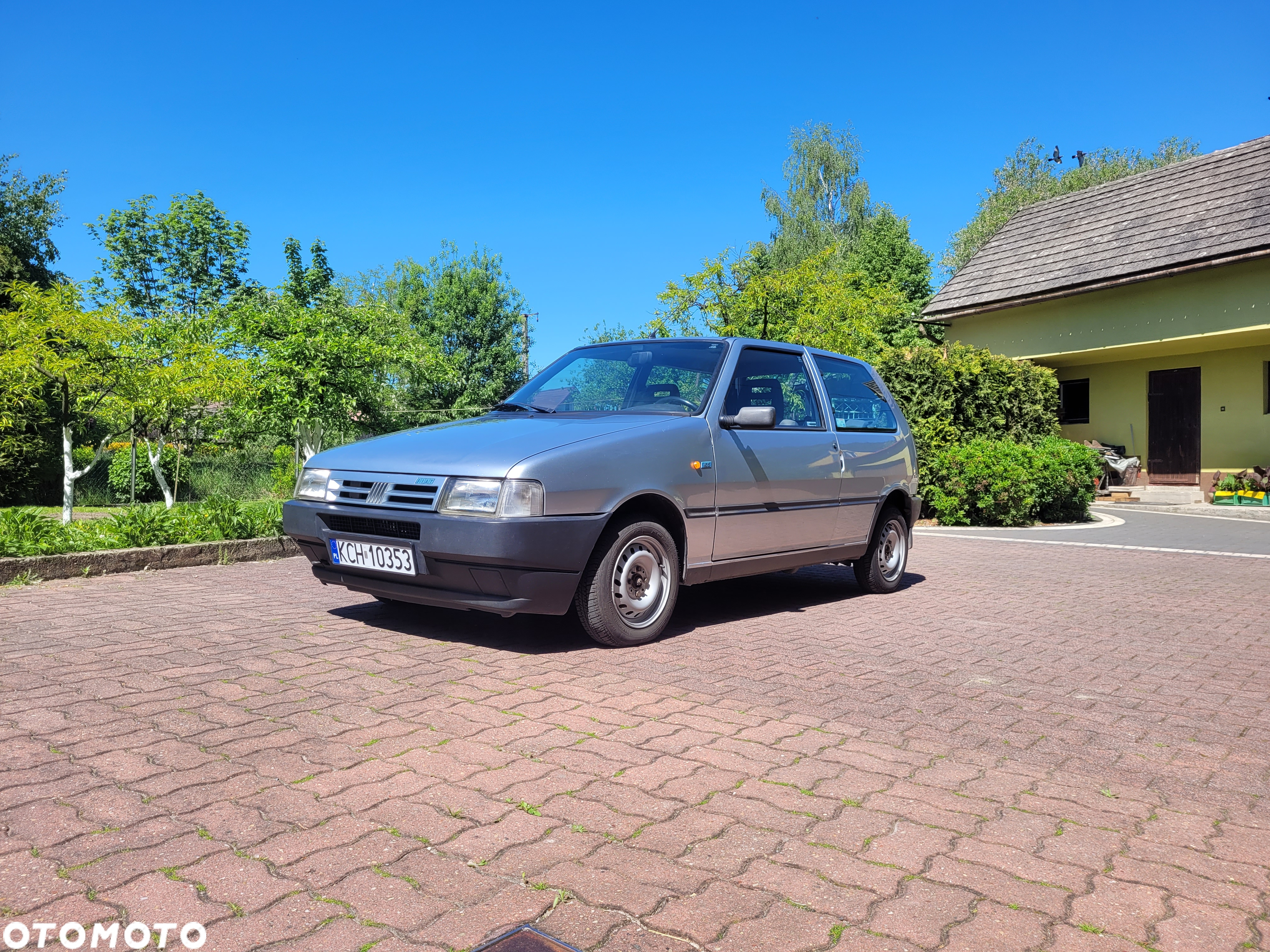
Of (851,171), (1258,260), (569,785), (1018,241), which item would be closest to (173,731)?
(569,785)

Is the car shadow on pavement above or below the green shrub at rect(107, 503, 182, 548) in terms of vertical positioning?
below

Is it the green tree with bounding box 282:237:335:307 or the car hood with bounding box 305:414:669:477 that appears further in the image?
the green tree with bounding box 282:237:335:307

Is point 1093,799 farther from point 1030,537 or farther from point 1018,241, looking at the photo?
point 1018,241

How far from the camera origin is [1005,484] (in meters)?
13.6

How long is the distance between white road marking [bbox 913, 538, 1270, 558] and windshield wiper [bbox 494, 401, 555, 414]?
780 cm

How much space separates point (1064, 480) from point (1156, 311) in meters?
8.11

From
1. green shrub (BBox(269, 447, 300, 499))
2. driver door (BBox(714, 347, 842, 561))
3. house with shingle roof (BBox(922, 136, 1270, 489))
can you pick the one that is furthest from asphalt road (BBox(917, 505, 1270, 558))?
green shrub (BBox(269, 447, 300, 499))

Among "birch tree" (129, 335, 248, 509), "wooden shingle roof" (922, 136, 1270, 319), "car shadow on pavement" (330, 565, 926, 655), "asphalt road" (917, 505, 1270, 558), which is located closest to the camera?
"car shadow on pavement" (330, 565, 926, 655)

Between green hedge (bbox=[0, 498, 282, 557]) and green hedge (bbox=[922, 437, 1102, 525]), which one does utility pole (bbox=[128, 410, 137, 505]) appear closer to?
green hedge (bbox=[0, 498, 282, 557])

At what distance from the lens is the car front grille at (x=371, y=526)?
15.5 feet

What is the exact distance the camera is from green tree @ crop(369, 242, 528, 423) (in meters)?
51.3

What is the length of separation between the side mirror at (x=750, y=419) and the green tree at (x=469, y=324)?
148 feet

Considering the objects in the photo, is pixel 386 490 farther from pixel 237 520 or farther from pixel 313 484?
pixel 237 520
